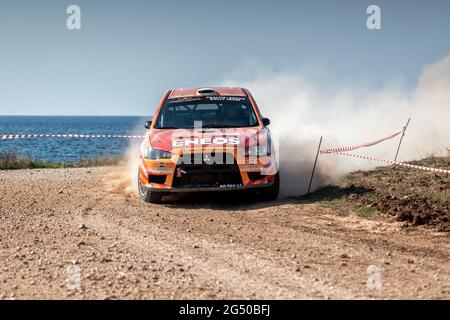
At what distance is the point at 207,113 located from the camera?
11492 millimetres

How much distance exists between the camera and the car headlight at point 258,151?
33.2 ft

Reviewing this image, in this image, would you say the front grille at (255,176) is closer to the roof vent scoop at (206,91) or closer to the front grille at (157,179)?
the front grille at (157,179)

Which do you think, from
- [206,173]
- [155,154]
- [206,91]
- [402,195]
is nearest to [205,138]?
[206,173]

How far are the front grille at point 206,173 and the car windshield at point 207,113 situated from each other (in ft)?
3.97

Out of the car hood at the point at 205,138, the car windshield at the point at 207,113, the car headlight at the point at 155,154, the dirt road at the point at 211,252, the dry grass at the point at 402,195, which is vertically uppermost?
the car windshield at the point at 207,113

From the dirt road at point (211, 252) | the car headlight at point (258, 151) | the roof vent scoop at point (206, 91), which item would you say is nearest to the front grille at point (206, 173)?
the car headlight at point (258, 151)

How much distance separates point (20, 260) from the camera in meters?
6.54

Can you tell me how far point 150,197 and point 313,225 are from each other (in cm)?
319

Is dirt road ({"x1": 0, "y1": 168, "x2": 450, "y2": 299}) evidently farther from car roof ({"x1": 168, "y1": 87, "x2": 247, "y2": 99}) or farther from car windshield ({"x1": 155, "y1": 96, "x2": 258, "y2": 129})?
car roof ({"x1": 168, "y1": 87, "x2": 247, "y2": 99})

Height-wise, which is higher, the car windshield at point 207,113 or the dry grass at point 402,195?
the car windshield at point 207,113

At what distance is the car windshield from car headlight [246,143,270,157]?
0.93 m

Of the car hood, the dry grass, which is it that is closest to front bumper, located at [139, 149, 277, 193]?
the car hood

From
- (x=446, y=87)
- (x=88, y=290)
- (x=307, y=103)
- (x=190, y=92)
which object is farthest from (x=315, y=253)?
(x=446, y=87)

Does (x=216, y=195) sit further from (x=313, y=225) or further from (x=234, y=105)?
(x=313, y=225)
